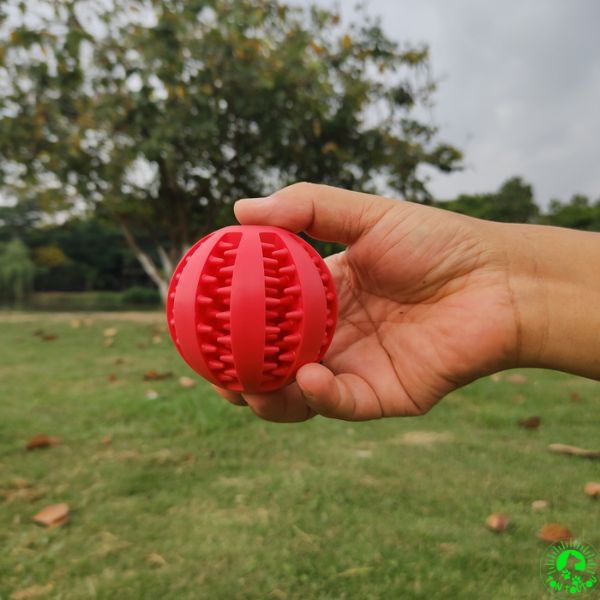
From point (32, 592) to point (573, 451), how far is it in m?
2.41

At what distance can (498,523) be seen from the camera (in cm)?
206

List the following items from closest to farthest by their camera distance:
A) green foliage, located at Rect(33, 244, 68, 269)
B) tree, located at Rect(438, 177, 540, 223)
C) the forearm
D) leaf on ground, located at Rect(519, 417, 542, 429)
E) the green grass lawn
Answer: the forearm, the green grass lawn, leaf on ground, located at Rect(519, 417, 542, 429), green foliage, located at Rect(33, 244, 68, 269), tree, located at Rect(438, 177, 540, 223)

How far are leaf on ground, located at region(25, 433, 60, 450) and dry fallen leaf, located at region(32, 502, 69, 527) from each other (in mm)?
764

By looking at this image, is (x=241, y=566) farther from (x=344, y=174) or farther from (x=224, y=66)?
(x=344, y=174)

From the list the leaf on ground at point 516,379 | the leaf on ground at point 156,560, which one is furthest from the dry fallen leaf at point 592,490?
the leaf on ground at point 516,379

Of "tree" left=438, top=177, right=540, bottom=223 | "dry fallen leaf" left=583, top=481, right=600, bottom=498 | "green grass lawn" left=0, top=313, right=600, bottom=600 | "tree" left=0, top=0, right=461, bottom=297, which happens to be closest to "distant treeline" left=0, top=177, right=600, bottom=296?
"tree" left=438, top=177, right=540, bottom=223

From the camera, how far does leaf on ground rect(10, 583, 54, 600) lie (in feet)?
5.73

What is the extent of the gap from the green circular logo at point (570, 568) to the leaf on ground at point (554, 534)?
2 cm

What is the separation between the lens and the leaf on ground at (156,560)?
6.28ft

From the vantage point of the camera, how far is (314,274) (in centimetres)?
153

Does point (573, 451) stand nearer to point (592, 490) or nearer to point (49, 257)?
point (592, 490)

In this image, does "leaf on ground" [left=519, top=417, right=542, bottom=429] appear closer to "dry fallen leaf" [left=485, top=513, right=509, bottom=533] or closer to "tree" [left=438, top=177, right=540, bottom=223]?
"dry fallen leaf" [left=485, top=513, right=509, bottom=533]

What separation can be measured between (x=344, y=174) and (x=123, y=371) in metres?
6.55

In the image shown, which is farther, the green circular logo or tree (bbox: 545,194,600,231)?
tree (bbox: 545,194,600,231)
